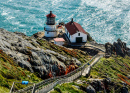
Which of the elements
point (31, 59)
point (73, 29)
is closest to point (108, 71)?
point (31, 59)

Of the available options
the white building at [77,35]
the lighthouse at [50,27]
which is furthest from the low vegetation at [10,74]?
the lighthouse at [50,27]

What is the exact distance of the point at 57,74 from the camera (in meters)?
27.0

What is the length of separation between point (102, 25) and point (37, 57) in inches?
2688

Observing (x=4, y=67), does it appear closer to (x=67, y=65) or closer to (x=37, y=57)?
(x=37, y=57)

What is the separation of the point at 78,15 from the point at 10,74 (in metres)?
83.5

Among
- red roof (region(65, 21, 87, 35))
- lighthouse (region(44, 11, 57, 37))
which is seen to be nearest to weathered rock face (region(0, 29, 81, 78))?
red roof (region(65, 21, 87, 35))

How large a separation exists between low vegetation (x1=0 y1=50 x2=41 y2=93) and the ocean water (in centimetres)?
5701

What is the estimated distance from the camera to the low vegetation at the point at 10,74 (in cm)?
1822

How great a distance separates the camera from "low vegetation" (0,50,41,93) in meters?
18.2

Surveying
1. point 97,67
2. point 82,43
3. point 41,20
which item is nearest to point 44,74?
point 97,67

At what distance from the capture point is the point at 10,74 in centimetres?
2031

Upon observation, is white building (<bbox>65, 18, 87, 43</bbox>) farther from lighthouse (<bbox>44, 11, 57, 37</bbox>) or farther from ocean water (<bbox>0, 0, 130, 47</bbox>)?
ocean water (<bbox>0, 0, 130, 47</bbox>)

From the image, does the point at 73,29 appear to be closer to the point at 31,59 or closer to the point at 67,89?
the point at 31,59

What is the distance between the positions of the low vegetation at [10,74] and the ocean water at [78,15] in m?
57.0
